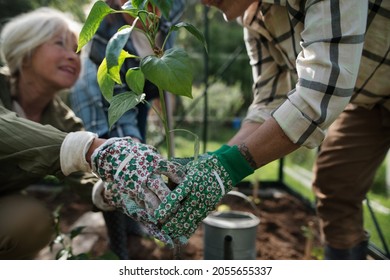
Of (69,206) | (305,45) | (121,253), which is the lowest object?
(69,206)

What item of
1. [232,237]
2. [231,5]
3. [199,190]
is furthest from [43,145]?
[232,237]

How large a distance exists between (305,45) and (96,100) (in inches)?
50.1

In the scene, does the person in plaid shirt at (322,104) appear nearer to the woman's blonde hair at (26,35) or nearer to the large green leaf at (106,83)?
the large green leaf at (106,83)

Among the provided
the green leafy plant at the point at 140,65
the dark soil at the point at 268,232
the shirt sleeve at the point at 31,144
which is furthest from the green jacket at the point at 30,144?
the dark soil at the point at 268,232

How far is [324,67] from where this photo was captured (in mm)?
1228

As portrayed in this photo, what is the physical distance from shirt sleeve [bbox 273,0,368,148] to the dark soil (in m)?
1.02

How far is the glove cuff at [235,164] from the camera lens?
1.30 meters

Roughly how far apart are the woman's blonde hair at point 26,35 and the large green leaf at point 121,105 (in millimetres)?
1079

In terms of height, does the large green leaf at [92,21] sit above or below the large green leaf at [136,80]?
above

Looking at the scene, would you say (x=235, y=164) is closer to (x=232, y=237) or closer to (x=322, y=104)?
(x=322, y=104)

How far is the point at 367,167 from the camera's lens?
6.88 feet

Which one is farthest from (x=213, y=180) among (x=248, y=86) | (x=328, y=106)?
(x=248, y=86)

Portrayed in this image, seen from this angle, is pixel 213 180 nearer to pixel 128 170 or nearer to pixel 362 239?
pixel 128 170

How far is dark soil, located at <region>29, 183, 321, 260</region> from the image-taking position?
2.57 meters
